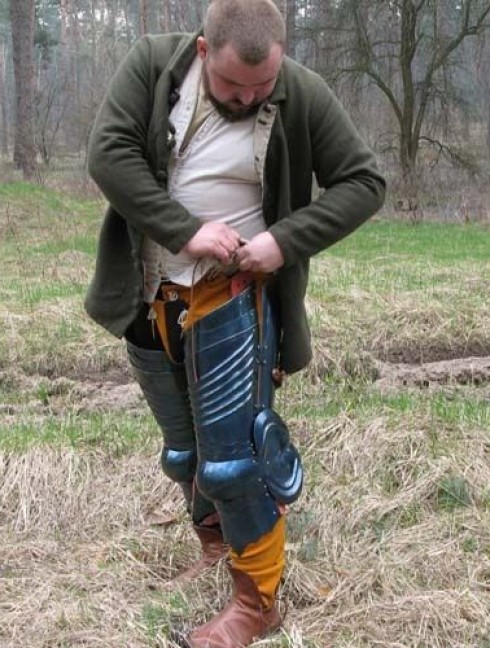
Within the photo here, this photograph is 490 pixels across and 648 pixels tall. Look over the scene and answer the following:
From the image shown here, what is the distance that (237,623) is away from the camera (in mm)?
2689

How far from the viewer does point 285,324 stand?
2645 mm

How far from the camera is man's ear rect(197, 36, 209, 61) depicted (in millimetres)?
2304

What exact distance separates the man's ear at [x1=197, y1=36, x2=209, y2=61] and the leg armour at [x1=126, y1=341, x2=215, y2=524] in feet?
2.69

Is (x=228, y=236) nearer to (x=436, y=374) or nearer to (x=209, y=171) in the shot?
(x=209, y=171)

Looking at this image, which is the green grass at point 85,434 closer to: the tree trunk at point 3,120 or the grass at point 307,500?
the grass at point 307,500

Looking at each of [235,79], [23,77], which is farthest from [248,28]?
Answer: [23,77]

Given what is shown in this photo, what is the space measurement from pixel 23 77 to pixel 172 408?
19.0 metres

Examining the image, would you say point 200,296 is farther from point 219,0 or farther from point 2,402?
point 2,402

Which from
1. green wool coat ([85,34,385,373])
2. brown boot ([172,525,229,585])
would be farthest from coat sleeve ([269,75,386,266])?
brown boot ([172,525,229,585])

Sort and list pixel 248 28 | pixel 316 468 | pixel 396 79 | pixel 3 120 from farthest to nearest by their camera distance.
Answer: pixel 3 120 → pixel 396 79 → pixel 316 468 → pixel 248 28

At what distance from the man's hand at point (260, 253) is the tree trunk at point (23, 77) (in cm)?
1759

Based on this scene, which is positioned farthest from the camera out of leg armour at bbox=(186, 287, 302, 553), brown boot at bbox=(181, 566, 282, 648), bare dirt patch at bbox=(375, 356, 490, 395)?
bare dirt patch at bbox=(375, 356, 490, 395)

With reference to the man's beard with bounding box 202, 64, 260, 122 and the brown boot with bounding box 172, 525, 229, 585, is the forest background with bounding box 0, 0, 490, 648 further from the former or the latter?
the man's beard with bounding box 202, 64, 260, 122

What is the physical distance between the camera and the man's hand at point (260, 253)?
237 centimetres
